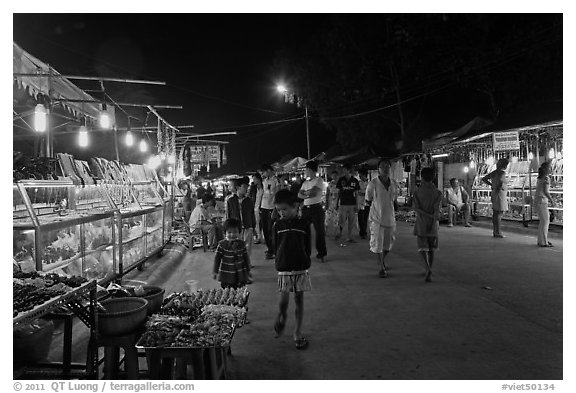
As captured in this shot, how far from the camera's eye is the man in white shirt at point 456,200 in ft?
46.6

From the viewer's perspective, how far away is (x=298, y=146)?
3575 cm

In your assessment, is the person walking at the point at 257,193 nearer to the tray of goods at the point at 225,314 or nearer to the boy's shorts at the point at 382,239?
the boy's shorts at the point at 382,239

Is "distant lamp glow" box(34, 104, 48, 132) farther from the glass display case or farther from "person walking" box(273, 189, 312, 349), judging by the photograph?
"person walking" box(273, 189, 312, 349)

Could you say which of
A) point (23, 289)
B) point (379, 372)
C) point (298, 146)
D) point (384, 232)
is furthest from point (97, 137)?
point (298, 146)

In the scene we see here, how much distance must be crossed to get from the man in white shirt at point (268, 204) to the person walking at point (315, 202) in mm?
1020

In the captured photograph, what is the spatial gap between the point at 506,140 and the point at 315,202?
7340 mm

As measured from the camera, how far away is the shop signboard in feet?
41.8

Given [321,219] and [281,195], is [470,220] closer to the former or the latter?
[321,219]

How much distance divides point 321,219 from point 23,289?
6255mm

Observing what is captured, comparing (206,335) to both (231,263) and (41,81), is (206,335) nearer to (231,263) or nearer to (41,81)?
(231,263)

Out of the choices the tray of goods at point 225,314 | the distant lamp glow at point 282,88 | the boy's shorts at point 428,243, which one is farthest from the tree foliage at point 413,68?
the tray of goods at point 225,314

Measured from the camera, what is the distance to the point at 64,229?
17.3 feet

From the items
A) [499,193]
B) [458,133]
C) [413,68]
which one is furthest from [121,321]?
[413,68]

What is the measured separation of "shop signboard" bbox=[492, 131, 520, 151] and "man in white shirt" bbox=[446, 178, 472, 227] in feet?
6.18
